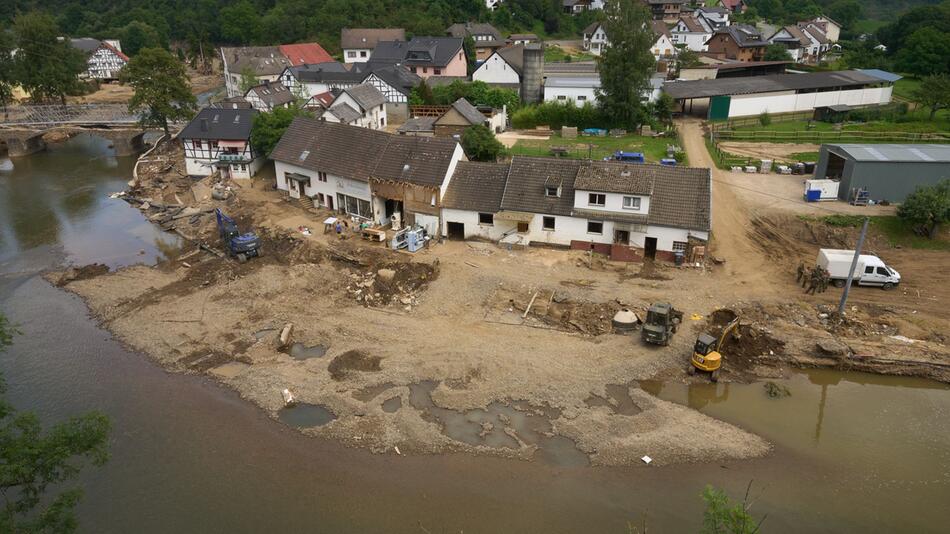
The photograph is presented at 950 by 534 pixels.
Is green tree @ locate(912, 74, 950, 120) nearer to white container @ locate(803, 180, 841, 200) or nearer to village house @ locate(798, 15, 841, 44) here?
white container @ locate(803, 180, 841, 200)

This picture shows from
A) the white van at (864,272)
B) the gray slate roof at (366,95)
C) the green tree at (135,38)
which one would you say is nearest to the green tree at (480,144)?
the gray slate roof at (366,95)

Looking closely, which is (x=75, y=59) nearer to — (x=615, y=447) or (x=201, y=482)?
(x=201, y=482)

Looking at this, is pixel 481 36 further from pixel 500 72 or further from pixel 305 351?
pixel 305 351

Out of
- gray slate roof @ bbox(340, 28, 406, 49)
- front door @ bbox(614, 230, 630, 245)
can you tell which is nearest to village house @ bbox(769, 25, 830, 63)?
gray slate roof @ bbox(340, 28, 406, 49)

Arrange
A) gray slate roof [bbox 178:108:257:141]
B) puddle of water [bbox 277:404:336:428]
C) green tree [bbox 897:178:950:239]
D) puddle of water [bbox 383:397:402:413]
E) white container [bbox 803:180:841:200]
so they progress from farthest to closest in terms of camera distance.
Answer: gray slate roof [bbox 178:108:257:141], white container [bbox 803:180:841:200], green tree [bbox 897:178:950:239], puddle of water [bbox 383:397:402:413], puddle of water [bbox 277:404:336:428]

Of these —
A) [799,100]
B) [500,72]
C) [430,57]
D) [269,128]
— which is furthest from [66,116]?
[799,100]

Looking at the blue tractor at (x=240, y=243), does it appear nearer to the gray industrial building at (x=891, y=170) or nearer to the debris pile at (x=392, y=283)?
the debris pile at (x=392, y=283)
